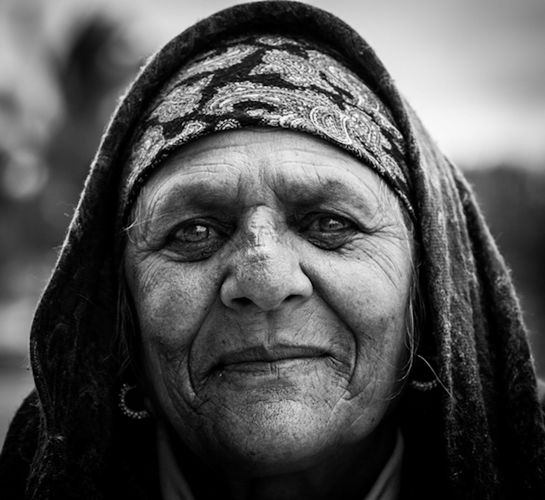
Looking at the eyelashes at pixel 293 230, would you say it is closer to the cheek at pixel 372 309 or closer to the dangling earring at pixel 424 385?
the cheek at pixel 372 309

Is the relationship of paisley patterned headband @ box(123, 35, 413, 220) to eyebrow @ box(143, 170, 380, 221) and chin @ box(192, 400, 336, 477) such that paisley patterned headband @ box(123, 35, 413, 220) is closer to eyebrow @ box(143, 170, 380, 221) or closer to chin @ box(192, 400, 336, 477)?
eyebrow @ box(143, 170, 380, 221)

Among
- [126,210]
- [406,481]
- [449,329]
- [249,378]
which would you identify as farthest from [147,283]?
[406,481]

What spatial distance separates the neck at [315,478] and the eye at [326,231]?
0.67 m

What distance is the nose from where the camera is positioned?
1790mm

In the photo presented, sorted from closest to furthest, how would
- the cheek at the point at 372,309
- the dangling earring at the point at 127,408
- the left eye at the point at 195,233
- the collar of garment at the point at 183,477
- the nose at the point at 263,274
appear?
the nose at the point at 263,274 < the cheek at the point at 372,309 < the left eye at the point at 195,233 < the collar of garment at the point at 183,477 < the dangling earring at the point at 127,408

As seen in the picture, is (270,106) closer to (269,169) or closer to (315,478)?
(269,169)

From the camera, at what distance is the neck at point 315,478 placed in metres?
2.13

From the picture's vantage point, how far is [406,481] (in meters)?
2.20

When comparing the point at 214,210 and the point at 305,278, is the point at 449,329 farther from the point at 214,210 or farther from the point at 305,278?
the point at 214,210

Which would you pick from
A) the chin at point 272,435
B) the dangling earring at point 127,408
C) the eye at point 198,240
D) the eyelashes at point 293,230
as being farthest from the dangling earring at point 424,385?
the dangling earring at point 127,408

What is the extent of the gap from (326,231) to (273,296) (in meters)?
0.30

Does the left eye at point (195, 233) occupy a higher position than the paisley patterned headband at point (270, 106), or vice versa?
the paisley patterned headband at point (270, 106)

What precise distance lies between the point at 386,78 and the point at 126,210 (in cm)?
97

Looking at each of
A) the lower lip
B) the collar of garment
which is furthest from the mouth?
the collar of garment
